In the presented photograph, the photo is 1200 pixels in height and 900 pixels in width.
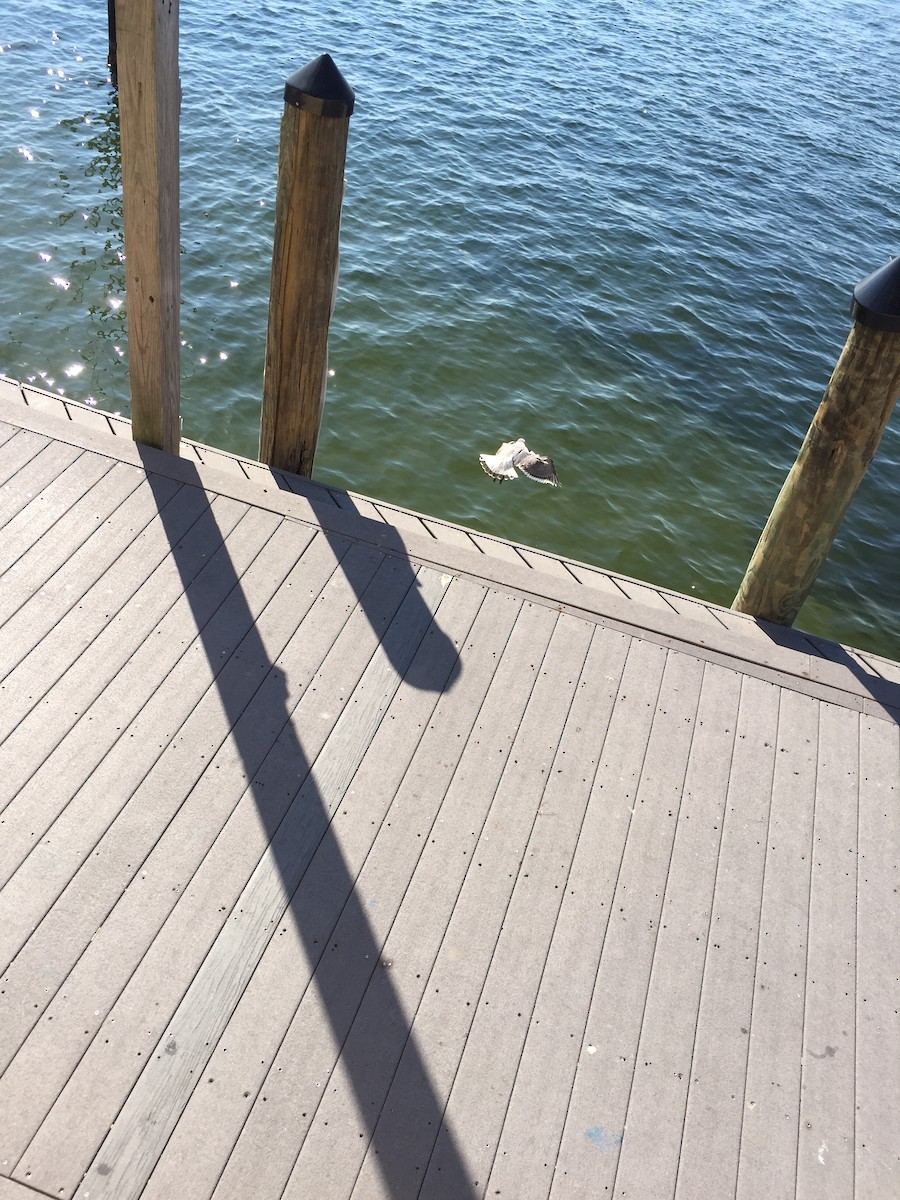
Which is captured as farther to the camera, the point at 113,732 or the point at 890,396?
the point at 890,396

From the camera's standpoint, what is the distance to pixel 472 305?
10.9 m

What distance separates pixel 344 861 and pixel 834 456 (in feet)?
10.9

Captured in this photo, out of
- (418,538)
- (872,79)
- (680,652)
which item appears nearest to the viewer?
(680,652)

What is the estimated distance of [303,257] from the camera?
5855 mm

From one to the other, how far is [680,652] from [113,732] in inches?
114

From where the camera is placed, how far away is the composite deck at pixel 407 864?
366 cm

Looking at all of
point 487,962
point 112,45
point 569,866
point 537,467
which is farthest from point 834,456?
point 112,45

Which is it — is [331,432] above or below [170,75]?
below

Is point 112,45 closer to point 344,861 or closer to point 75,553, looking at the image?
point 75,553

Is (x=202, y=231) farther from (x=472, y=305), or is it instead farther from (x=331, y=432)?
(x=331, y=432)

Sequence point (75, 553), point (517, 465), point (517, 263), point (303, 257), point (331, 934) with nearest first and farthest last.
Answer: point (331, 934), point (75, 553), point (303, 257), point (517, 465), point (517, 263)

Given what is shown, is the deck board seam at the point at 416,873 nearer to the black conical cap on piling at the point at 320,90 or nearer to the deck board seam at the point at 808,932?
the deck board seam at the point at 808,932

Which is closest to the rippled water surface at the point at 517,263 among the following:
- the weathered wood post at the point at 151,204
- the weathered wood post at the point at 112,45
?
the weathered wood post at the point at 112,45

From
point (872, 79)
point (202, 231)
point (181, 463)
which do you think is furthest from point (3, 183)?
point (872, 79)
